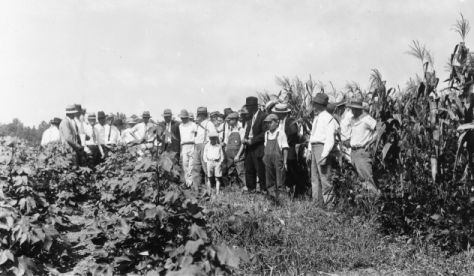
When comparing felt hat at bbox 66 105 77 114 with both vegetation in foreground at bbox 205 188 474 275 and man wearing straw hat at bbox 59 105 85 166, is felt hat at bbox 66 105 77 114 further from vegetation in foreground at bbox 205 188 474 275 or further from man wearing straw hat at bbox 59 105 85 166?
vegetation in foreground at bbox 205 188 474 275

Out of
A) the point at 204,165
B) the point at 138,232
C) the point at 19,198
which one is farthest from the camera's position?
the point at 204,165

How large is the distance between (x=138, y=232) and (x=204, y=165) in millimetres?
5156

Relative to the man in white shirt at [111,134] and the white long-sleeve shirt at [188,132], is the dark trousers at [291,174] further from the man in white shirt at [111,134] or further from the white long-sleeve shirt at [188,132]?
the man in white shirt at [111,134]

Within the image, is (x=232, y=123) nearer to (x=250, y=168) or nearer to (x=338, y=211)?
(x=250, y=168)

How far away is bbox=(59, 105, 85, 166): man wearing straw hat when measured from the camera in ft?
27.5

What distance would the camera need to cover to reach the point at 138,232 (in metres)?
3.70

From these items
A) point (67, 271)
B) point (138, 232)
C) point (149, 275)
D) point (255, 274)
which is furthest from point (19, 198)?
point (255, 274)

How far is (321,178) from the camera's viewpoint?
6.31 metres

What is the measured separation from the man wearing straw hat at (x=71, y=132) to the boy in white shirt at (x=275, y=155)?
3.56 metres

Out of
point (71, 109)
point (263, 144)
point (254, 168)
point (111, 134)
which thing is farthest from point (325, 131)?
point (111, 134)

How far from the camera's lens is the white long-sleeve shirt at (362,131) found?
20.4 ft

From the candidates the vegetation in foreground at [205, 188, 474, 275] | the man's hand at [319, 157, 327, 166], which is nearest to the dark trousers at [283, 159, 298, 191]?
the man's hand at [319, 157, 327, 166]

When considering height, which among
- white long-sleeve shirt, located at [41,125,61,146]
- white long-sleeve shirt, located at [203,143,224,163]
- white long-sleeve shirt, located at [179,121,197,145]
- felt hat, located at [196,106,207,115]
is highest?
felt hat, located at [196,106,207,115]

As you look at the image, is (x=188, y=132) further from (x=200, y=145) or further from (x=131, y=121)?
(x=131, y=121)
